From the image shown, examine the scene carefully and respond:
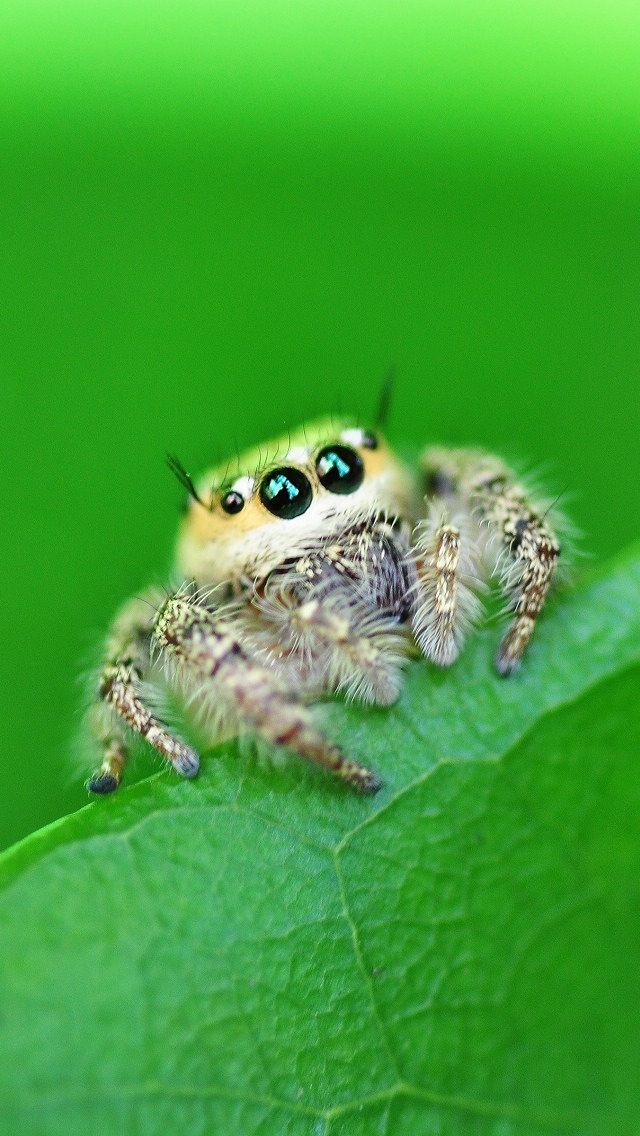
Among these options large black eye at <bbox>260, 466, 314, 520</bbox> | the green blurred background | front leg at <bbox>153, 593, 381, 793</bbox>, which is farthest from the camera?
the green blurred background

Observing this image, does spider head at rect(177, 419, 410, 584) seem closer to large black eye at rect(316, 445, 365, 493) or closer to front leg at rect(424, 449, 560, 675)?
large black eye at rect(316, 445, 365, 493)

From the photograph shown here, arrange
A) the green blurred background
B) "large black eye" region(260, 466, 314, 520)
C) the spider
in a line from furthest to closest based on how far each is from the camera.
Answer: the green blurred background → "large black eye" region(260, 466, 314, 520) → the spider

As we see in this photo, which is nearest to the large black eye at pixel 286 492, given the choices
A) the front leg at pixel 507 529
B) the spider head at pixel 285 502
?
the spider head at pixel 285 502

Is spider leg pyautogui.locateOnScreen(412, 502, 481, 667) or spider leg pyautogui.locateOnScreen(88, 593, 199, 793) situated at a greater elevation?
spider leg pyautogui.locateOnScreen(88, 593, 199, 793)

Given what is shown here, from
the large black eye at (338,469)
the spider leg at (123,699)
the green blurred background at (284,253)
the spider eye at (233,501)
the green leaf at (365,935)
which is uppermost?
the green blurred background at (284,253)

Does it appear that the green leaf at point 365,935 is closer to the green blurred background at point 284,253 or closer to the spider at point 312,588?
the spider at point 312,588

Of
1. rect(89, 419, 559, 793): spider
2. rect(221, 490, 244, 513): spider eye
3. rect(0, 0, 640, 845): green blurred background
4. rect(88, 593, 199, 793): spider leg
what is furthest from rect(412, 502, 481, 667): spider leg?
rect(0, 0, 640, 845): green blurred background

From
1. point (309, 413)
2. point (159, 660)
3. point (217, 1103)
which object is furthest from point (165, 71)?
point (217, 1103)
